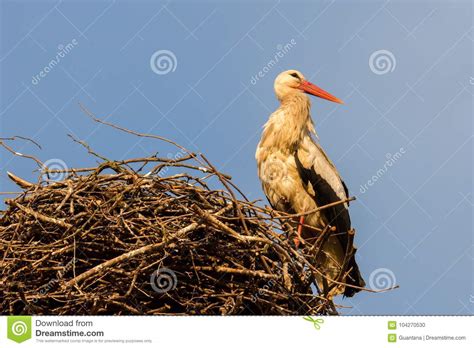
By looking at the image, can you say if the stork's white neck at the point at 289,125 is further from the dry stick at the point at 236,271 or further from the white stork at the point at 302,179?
the dry stick at the point at 236,271

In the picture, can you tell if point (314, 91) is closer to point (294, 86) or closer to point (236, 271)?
point (294, 86)

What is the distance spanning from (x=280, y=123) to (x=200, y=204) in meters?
1.50

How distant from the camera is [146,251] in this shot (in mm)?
3115

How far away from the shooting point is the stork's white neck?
4680 mm

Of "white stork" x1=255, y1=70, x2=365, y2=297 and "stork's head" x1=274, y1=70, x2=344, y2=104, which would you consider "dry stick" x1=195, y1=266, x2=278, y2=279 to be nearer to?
"white stork" x1=255, y1=70, x2=365, y2=297

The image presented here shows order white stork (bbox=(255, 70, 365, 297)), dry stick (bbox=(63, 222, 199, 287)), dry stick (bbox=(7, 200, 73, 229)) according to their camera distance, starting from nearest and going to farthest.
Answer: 1. dry stick (bbox=(63, 222, 199, 287))
2. dry stick (bbox=(7, 200, 73, 229))
3. white stork (bbox=(255, 70, 365, 297))

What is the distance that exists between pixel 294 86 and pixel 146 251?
2.33 m

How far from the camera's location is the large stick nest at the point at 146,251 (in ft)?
10.3

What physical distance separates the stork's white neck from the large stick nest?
50.9 inches

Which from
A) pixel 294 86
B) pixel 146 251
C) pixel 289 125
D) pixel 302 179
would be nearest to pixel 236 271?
pixel 146 251

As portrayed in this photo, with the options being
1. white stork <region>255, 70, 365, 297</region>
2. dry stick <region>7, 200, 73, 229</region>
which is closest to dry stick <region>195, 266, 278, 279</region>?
dry stick <region>7, 200, 73, 229</region>

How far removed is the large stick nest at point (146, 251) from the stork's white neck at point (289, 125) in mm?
1292

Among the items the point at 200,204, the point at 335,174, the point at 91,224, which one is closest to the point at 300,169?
the point at 335,174

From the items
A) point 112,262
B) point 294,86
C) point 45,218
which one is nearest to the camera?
point 112,262
